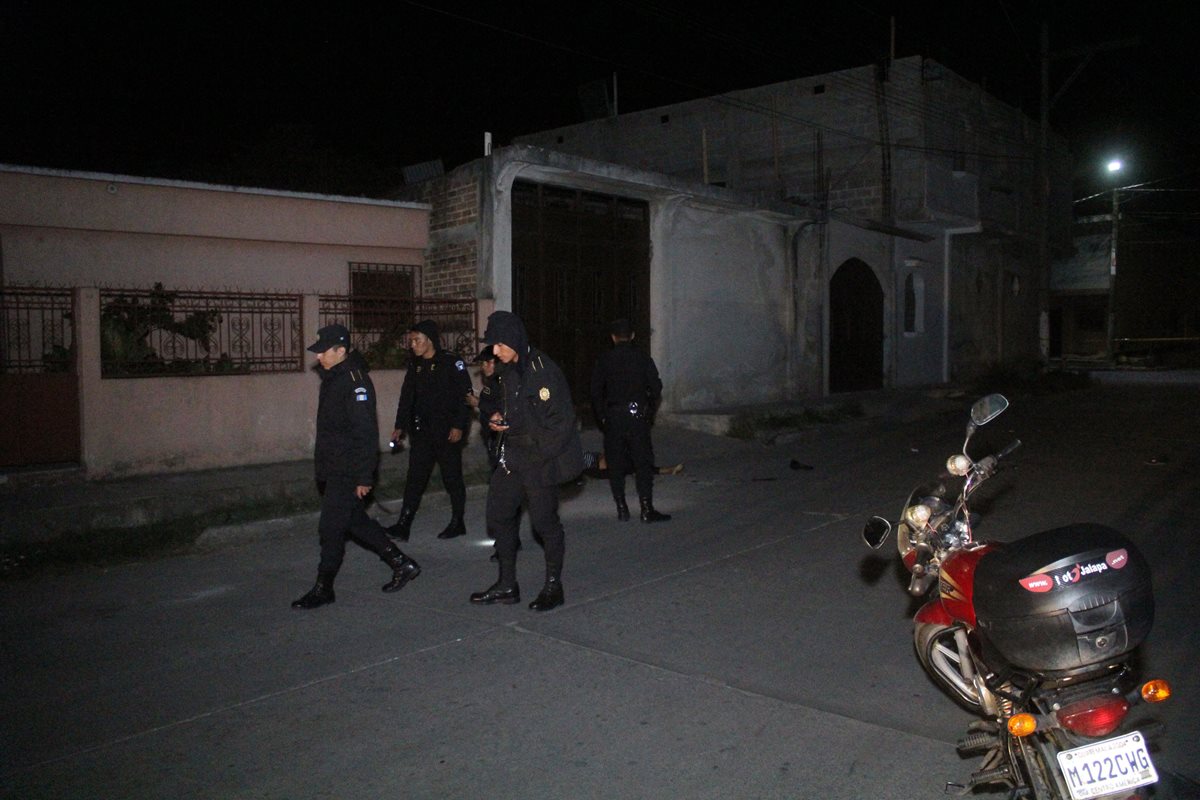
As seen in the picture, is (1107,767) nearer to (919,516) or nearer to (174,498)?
(919,516)

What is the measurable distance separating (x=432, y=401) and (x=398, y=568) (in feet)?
6.38

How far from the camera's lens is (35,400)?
10008mm

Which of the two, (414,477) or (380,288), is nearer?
(414,477)

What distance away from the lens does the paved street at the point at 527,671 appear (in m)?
3.99

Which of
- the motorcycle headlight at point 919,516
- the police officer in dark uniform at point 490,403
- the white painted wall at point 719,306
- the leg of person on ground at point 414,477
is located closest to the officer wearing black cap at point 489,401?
the police officer in dark uniform at point 490,403

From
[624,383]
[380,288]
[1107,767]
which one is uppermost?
[380,288]

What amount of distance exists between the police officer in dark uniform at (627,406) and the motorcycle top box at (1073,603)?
5.84 m

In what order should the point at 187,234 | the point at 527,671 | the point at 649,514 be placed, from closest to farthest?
the point at 527,671 < the point at 649,514 < the point at 187,234

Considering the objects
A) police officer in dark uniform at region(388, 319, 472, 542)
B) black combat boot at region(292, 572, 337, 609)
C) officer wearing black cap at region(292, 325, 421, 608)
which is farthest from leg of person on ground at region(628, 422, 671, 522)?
black combat boot at region(292, 572, 337, 609)

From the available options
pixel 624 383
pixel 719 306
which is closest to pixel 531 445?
pixel 624 383

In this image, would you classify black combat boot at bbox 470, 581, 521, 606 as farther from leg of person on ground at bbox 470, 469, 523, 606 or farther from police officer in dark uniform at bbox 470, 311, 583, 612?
police officer in dark uniform at bbox 470, 311, 583, 612

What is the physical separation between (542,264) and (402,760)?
1121 cm

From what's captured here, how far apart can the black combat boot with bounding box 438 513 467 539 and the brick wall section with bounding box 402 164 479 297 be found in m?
5.90

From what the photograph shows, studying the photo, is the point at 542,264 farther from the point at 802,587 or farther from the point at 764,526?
the point at 802,587
